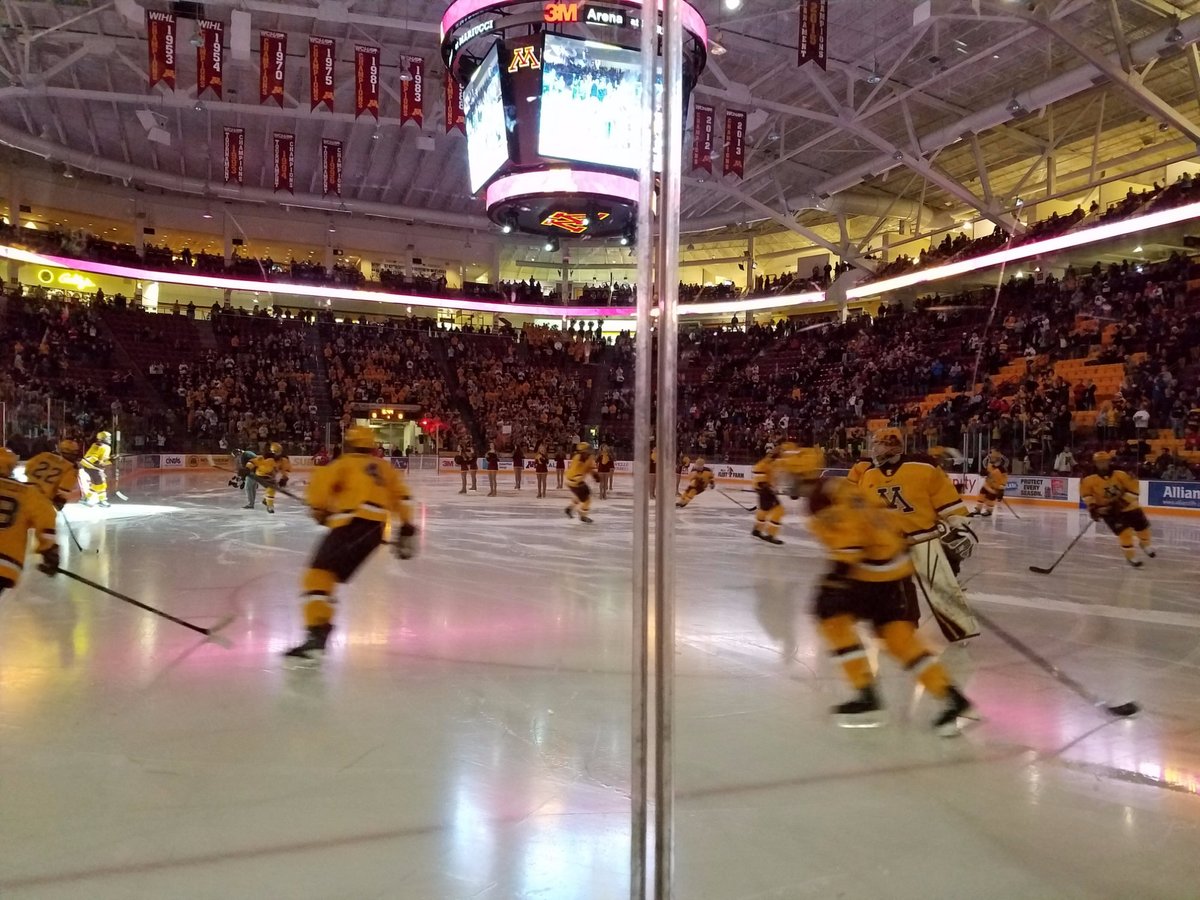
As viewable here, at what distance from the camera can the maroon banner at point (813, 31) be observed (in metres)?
12.1

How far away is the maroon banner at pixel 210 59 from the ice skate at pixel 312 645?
469 inches

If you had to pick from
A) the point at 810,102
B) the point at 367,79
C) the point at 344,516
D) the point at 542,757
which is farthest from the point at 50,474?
the point at 810,102

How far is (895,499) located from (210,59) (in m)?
13.5

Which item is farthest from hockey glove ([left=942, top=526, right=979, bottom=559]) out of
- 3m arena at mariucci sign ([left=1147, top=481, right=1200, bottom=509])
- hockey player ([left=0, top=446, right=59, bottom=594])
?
3m arena at mariucci sign ([left=1147, top=481, right=1200, bottom=509])

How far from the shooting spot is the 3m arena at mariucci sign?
14695mm

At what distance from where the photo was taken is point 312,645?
460cm

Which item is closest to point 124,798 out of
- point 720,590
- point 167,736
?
point 167,736

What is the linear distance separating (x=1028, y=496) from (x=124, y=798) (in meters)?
17.9

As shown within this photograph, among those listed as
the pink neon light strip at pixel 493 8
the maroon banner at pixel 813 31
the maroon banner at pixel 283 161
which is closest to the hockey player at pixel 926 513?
the pink neon light strip at pixel 493 8

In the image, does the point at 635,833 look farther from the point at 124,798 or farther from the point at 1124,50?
the point at 1124,50

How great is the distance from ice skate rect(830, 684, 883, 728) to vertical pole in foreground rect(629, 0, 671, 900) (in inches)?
90.5

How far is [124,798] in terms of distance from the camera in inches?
114

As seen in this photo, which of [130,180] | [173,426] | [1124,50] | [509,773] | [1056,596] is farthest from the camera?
[130,180]

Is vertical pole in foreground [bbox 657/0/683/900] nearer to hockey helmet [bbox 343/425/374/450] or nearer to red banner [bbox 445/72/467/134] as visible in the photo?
hockey helmet [bbox 343/425/374/450]
